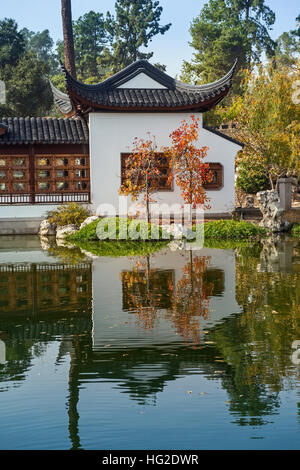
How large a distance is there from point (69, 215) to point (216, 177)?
562 centimetres

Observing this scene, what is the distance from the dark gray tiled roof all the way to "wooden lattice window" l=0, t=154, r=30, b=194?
684 millimetres

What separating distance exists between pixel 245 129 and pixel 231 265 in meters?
13.3

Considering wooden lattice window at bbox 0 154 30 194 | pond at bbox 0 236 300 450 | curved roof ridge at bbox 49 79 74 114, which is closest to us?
pond at bbox 0 236 300 450

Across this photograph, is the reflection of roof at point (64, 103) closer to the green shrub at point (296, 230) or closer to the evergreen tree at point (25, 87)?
the evergreen tree at point (25, 87)

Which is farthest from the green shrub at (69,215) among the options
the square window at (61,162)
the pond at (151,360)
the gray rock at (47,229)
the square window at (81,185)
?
the pond at (151,360)

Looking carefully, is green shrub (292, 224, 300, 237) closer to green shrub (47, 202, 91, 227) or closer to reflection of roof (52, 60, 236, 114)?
reflection of roof (52, 60, 236, 114)

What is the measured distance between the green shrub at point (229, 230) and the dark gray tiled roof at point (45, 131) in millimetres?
5713

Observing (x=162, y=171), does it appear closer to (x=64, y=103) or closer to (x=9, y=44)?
(x=64, y=103)

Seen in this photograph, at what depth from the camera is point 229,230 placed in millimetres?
17859

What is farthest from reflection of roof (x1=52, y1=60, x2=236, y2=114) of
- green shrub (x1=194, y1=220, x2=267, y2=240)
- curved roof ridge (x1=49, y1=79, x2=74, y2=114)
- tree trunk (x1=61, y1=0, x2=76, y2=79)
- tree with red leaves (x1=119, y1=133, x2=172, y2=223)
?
tree trunk (x1=61, y1=0, x2=76, y2=79)

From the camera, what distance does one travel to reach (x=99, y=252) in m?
14.9

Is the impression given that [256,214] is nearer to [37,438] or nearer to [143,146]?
[143,146]

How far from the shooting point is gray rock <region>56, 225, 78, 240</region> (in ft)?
59.8
